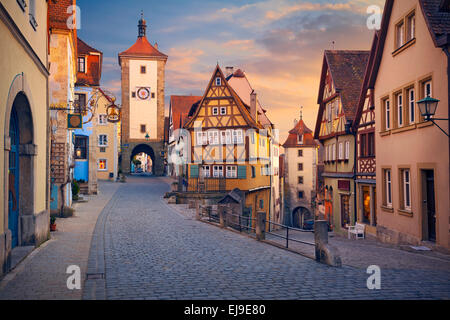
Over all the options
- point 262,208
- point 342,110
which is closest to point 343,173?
point 342,110

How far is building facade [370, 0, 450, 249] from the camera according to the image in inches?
513

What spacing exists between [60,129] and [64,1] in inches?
215

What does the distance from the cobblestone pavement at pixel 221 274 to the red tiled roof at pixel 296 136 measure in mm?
43616

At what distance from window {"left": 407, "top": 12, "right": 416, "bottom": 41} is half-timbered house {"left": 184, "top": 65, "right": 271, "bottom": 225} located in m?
17.1

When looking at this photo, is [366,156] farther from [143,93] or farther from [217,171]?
[143,93]

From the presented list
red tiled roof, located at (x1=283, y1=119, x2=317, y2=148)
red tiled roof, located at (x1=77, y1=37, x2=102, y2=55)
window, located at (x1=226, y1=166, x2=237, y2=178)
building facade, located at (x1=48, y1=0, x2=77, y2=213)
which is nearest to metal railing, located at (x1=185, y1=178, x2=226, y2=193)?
window, located at (x1=226, y1=166, x2=237, y2=178)

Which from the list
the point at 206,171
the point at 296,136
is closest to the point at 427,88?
the point at 206,171

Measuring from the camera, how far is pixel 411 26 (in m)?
15.6

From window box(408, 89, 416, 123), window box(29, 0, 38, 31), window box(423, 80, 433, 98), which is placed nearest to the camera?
window box(29, 0, 38, 31)

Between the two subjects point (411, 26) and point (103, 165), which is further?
point (103, 165)

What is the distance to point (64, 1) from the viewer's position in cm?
1912

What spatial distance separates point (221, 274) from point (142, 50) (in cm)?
5290

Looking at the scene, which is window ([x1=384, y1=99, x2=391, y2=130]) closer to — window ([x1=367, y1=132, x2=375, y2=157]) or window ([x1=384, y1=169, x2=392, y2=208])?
window ([x1=384, y1=169, x2=392, y2=208])

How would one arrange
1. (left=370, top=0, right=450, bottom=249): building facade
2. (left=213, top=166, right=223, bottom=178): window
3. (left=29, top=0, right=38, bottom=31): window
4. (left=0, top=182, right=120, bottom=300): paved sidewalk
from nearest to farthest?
(left=0, top=182, right=120, bottom=300): paved sidewalk → (left=29, top=0, right=38, bottom=31): window → (left=370, top=0, right=450, bottom=249): building facade → (left=213, top=166, right=223, bottom=178): window
